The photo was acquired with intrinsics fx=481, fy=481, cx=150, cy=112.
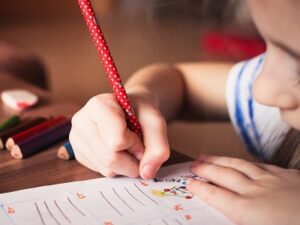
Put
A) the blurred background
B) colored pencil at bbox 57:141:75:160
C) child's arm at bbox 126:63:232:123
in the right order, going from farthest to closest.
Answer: child's arm at bbox 126:63:232:123 < the blurred background < colored pencil at bbox 57:141:75:160

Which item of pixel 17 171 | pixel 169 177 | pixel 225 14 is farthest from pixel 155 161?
pixel 225 14

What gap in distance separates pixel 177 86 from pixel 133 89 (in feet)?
0.52

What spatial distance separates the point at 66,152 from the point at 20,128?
0.27ft

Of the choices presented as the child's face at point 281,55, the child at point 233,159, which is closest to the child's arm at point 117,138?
the child at point 233,159

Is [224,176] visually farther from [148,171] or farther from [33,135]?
[33,135]

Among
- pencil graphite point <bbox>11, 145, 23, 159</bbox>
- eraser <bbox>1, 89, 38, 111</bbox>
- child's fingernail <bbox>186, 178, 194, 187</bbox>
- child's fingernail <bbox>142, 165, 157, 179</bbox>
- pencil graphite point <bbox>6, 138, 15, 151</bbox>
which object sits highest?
eraser <bbox>1, 89, 38, 111</bbox>

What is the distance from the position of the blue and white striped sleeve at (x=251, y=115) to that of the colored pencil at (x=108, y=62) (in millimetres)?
227

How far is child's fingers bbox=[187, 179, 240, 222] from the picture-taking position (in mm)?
374

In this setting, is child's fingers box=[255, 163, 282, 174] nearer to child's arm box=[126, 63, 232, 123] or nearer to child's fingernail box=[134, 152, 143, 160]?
child's fingernail box=[134, 152, 143, 160]

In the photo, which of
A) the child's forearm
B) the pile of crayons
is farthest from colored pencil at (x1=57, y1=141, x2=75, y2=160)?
the child's forearm

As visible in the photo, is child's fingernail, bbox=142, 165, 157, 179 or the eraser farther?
the eraser

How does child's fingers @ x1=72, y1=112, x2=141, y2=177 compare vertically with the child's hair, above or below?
above

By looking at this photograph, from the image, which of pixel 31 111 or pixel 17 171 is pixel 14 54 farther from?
pixel 17 171

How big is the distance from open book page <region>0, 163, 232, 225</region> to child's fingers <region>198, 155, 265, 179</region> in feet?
0.14
